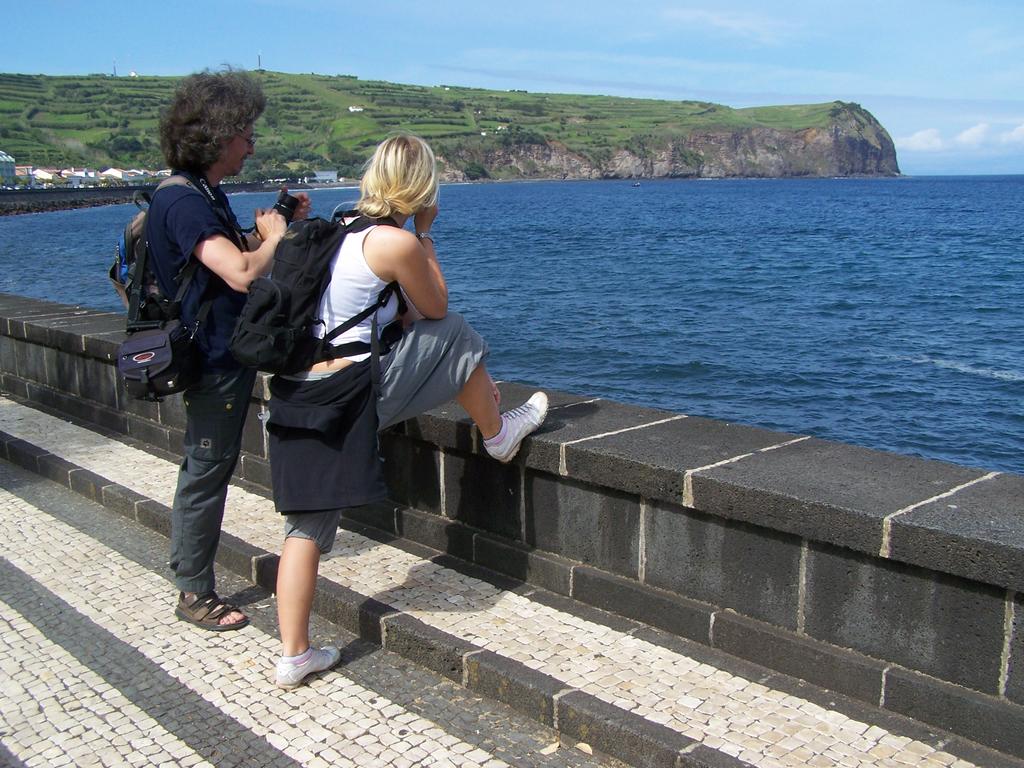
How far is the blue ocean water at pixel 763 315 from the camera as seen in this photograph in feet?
68.4

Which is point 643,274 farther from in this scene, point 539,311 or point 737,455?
point 737,455

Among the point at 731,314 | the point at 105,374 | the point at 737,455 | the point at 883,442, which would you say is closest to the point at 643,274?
the point at 731,314

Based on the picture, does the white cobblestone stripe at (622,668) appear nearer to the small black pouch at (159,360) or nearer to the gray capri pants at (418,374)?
the gray capri pants at (418,374)

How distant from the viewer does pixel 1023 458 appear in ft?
57.5

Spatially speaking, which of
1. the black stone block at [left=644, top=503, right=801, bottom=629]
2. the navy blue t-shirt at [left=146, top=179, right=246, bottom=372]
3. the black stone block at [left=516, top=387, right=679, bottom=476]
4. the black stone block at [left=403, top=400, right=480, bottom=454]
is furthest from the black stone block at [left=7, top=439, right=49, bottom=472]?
the black stone block at [left=644, top=503, right=801, bottom=629]

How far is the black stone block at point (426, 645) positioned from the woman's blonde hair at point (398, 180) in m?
1.59

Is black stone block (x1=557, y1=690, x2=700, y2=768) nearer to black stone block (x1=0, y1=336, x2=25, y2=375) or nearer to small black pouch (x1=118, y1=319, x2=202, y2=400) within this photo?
small black pouch (x1=118, y1=319, x2=202, y2=400)

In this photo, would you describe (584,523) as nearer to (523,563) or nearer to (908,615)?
(523,563)

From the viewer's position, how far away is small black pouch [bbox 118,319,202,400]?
409cm

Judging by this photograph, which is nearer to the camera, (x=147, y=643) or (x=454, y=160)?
(x=147, y=643)

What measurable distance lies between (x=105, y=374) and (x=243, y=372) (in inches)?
150

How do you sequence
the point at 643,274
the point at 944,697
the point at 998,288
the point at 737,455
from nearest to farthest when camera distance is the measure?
the point at 944,697
the point at 737,455
the point at 998,288
the point at 643,274

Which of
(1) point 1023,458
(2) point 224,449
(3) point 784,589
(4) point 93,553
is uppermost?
(2) point 224,449

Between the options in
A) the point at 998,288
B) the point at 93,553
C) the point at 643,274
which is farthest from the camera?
the point at 643,274
